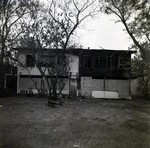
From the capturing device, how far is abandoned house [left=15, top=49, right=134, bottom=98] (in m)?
17.5

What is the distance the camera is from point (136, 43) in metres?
12.9

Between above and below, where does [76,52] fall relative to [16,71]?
above

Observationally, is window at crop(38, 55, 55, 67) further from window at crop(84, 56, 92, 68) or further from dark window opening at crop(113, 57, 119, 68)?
dark window opening at crop(113, 57, 119, 68)

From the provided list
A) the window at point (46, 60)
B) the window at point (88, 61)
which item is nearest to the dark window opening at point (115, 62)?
the window at point (88, 61)

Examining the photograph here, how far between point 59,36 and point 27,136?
10.2 meters

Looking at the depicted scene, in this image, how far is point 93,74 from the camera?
17.8 meters

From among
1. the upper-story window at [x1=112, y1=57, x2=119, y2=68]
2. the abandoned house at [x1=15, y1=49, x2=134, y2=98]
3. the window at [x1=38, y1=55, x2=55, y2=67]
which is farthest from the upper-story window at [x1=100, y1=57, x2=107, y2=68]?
the window at [x1=38, y1=55, x2=55, y2=67]

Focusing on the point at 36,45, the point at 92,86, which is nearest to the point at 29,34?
the point at 36,45

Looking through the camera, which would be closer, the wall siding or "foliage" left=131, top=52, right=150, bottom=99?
"foliage" left=131, top=52, right=150, bottom=99

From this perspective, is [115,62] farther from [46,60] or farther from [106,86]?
[46,60]

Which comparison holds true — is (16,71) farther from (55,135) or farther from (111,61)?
(55,135)

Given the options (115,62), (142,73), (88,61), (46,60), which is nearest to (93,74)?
(88,61)

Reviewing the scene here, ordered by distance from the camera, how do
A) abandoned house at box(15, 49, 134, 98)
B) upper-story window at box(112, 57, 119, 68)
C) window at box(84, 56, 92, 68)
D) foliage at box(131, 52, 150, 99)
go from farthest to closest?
1. window at box(84, 56, 92, 68)
2. upper-story window at box(112, 57, 119, 68)
3. abandoned house at box(15, 49, 134, 98)
4. foliage at box(131, 52, 150, 99)

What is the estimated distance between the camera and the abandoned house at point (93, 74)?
1752 centimetres
